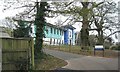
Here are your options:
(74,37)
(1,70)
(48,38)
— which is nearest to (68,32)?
(74,37)

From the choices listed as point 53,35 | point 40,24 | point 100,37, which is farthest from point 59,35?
point 100,37

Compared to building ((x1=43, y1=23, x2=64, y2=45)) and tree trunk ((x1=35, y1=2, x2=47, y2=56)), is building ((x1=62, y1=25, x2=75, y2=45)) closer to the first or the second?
building ((x1=43, y1=23, x2=64, y2=45))

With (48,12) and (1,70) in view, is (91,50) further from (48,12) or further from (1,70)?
(1,70)

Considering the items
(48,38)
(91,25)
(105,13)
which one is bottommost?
(48,38)

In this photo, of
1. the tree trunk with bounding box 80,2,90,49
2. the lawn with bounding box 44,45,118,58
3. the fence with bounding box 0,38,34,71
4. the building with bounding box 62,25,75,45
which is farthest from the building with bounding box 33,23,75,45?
the fence with bounding box 0,38,34,71

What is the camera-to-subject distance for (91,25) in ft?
27.6

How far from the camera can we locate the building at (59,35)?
777 centimetres

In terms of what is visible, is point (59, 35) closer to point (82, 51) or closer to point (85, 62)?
point (82, 51)

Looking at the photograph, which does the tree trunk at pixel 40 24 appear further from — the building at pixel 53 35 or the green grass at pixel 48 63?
the green grass at pixel 48 63

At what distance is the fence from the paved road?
101cm

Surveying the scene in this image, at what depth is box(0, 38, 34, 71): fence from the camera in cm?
729

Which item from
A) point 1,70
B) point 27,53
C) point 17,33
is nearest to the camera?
point 1,70

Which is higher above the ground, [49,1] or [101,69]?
[49,1]

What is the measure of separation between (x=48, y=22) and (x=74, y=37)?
146 centimetres
